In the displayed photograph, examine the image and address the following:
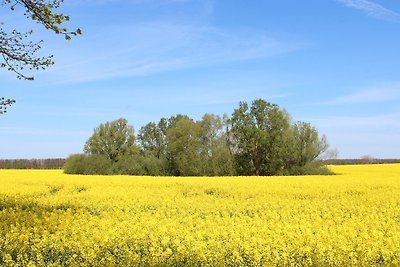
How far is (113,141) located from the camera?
8069 centimetres

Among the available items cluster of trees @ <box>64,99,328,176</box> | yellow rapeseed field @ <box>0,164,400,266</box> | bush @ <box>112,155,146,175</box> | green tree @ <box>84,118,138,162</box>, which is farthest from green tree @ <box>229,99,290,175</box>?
yellow rapeseed field @ <box>0,164,400,266</box>

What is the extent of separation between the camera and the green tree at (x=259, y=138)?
195 feet

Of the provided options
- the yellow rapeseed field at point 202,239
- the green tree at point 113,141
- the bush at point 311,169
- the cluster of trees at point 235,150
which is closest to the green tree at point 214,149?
the cluster of trees at point 235,150

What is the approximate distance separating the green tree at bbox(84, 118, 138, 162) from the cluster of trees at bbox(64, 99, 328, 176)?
41.9ft

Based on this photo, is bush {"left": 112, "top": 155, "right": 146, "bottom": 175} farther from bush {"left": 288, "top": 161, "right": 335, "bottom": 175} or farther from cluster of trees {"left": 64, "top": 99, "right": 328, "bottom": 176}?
bush {"left": 288, "top": 161, "right": 335, "bottom": 175}

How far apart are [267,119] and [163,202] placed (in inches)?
1694

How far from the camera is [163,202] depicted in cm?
2036

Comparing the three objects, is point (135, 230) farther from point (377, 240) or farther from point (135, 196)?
point (135, 196)

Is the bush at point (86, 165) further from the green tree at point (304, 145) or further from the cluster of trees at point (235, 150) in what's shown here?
the green tree at point (304, 145)

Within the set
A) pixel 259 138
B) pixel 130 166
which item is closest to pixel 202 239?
pixel 259 138

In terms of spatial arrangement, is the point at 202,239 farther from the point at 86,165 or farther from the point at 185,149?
the point at 86,165

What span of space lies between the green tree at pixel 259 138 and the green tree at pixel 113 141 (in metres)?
25.8

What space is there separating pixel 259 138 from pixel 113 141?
3196cm

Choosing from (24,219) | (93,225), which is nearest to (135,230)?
(93,225)
